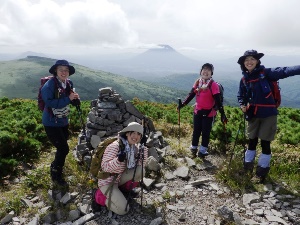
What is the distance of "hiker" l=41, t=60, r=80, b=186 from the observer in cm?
661

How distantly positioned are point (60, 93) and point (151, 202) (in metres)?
3.43

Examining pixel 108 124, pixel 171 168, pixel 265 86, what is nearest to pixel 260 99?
pixel 265 86

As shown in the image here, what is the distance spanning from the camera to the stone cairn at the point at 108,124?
8.70 meters

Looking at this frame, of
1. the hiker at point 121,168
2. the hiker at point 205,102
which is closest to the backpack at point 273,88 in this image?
the hiker at point 205,102

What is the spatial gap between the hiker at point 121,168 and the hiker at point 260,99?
10.2 ft

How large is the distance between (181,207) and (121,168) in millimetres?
1686

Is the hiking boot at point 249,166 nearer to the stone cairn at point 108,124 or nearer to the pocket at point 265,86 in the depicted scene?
the pocket at point 265,86

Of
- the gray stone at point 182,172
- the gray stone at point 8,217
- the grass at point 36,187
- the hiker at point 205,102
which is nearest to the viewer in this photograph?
the gray stone at point 8,217

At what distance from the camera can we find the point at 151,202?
644cm

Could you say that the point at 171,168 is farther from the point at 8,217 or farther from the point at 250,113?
the point at 8,217

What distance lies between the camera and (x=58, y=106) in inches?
260

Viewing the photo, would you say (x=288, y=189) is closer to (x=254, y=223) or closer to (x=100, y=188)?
(x=254, y=223)

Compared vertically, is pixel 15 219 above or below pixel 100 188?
below

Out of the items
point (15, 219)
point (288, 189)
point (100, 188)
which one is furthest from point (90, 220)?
point (288, 189)
